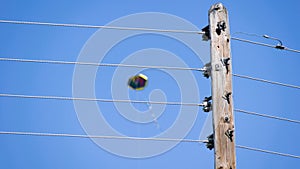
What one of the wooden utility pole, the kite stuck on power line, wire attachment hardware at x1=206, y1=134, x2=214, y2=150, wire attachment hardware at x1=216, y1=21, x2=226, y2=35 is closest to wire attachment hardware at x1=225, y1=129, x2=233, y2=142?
the wooden utility pole

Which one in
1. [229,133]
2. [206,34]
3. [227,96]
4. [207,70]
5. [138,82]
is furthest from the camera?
[138,82]

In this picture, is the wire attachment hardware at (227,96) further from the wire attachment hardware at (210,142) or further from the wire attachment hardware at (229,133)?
the wire attachment hardware at (210,142)

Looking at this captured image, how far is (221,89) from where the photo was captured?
4.89 metres

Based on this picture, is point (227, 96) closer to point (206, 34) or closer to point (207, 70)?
point (207, 70)

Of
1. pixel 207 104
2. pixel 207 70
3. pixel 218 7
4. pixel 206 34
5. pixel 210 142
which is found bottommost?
pixel 210 142

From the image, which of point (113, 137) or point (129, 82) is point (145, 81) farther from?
point (113, 137)

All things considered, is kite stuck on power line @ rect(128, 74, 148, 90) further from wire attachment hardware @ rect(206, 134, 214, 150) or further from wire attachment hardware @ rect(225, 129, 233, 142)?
wire attachment hardware @ rect(225, 129, 233, 142)

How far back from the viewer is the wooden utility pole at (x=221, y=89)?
4660mm

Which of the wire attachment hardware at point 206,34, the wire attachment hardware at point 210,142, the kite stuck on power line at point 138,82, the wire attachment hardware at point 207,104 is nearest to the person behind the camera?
the wire attachment hardware at point 210,142

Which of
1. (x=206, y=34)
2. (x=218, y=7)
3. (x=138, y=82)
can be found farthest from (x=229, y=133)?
(x=138, y=82)

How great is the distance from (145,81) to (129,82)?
1.81 feet

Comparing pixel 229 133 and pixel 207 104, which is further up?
pixel 207 104

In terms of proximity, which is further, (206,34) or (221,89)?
(206,34)

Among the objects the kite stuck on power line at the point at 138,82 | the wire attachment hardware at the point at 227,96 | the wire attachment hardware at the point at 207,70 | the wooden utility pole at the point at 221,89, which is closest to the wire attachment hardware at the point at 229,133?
the wooden utility pole at the point at 221,89
